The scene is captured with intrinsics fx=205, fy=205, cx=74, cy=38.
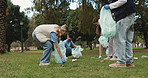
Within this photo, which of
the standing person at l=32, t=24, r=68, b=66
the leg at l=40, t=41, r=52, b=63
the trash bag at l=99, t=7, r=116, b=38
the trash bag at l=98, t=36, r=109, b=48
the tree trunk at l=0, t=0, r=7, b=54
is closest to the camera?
the trash bag at l=99, t=7, r=116, b=38

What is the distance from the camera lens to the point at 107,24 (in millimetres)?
4746

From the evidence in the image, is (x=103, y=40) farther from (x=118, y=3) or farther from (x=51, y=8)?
(x=51, y=8)

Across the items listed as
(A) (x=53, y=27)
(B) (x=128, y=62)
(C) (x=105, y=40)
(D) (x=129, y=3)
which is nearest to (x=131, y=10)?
(D) (x=129, y=3)

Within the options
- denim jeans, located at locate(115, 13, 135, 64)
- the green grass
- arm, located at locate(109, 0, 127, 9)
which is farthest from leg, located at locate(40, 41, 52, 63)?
arm, located at locate(109, 0, 127, 9)

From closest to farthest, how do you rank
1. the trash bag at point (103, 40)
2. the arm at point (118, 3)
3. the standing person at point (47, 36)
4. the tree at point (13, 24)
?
the arm at point (118, 3)
the standing person at point (47, 36)
the trash bag at point (103, 40)
the tree at point (13, 24)

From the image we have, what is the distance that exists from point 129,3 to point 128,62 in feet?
4.31

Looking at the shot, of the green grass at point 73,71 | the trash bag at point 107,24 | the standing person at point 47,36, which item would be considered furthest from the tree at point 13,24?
the trash bag at point 107,24

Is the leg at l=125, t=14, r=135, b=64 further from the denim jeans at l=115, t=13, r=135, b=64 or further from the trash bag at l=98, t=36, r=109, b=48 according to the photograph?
the trash bag at l=98, t=36, r=109, b=48

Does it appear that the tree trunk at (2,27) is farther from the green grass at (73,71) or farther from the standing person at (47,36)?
the green grass at (73,71)

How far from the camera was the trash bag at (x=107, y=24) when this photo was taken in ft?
15.1

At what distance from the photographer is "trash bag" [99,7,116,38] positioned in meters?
4.60

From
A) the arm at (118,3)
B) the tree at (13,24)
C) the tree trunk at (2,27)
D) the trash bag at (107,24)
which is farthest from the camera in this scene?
the tree at (13,24)

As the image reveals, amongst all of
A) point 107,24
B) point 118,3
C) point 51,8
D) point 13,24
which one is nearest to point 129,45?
point 107,24

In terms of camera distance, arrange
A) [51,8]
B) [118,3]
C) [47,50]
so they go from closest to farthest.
A: [118,3] < [47,50] < [51,8]
